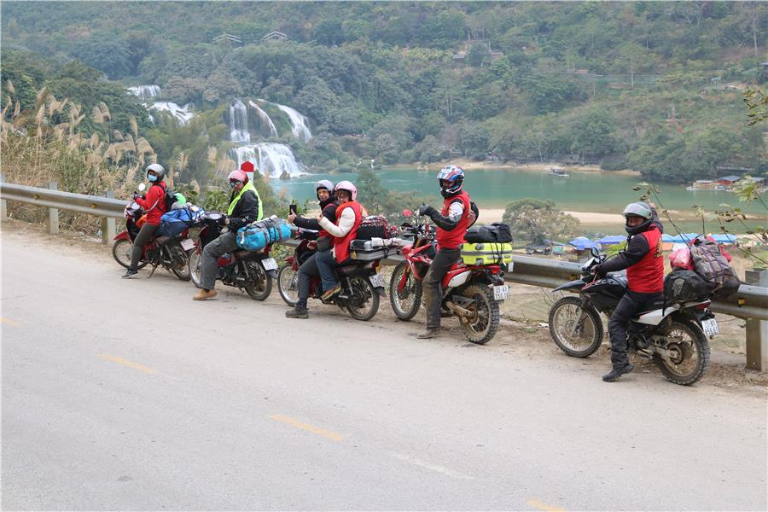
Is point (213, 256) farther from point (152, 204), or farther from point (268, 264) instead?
point (152, 204)

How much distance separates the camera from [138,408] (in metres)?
7.38

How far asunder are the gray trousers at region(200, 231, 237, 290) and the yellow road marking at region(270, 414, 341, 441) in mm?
4587

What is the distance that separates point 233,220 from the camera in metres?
11.4

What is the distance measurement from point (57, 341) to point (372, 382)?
3317mm

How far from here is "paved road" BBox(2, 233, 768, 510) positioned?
580cm

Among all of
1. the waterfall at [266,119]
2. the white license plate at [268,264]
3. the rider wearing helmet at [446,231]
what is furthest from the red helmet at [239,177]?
the waterfall at [266,119]

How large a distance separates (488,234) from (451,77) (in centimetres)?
8283

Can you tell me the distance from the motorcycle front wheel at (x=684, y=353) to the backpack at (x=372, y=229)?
135 inches

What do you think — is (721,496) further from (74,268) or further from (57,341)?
(74,268)

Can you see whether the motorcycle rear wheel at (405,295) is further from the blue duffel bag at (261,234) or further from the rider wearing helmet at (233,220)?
the rider wearing helmet at (233,220)

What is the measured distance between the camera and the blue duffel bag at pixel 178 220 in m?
12.4

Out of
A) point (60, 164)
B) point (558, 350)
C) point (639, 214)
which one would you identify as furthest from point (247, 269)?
point (60, 164)

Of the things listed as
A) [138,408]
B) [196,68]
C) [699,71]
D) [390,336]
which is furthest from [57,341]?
[196,68]

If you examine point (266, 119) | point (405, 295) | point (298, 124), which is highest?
point (266, 119)
